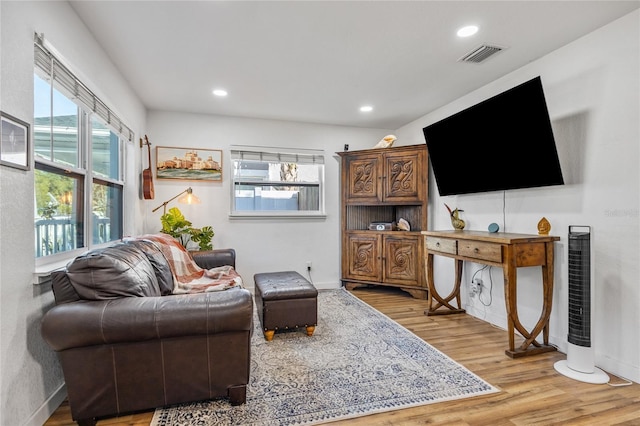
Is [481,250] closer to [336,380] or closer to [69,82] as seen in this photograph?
[336,380]

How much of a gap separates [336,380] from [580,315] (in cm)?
169

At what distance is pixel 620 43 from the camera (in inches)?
85.0

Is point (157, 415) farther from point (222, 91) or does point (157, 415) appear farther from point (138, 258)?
point (222, 91)

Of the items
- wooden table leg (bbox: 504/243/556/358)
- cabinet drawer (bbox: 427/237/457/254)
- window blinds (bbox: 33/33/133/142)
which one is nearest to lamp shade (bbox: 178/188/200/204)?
window blinds (bbox: 33/33/133/142)

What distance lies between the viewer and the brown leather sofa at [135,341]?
1549 mm

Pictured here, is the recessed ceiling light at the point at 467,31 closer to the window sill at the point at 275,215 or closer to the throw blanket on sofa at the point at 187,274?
the throw blanket on sofa at the point at 187,274

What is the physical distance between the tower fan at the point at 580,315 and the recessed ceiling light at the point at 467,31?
5.09ft

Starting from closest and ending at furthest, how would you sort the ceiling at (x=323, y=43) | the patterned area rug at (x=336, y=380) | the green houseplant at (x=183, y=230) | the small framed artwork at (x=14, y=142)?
the small framed artwork at (x=14, y=142)
the patterned area rug at (x=336, y=380)
the ceiling at (x=323, y=43)
the green houseplant at (x=183, y=230)

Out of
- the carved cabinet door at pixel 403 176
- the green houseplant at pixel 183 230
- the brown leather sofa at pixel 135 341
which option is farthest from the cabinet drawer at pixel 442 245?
the green houseplant at pixel 183 230

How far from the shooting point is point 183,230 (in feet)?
12.2

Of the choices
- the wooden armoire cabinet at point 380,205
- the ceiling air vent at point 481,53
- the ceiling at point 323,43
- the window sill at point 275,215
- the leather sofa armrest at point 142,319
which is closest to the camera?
the leather sofa armrest at point 142,319

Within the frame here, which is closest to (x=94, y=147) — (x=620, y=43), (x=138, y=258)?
(x=138, y=258)

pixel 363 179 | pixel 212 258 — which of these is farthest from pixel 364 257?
pixel 212 258

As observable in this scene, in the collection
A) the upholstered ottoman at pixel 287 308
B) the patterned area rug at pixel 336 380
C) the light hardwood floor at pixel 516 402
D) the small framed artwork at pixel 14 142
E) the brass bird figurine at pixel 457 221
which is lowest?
the light hardwood floor at pixel 516 402
